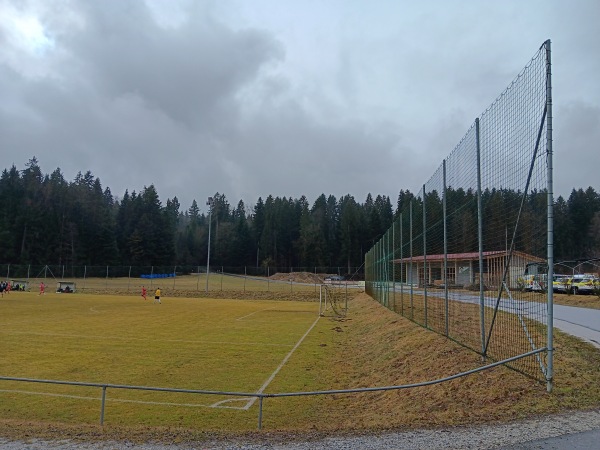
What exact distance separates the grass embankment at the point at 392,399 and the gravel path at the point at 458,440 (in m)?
0.31

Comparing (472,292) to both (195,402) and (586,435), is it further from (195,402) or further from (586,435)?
(195,402)

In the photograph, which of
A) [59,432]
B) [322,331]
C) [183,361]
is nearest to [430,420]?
[59,432]

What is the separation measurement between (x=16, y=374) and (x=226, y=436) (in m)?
9.31

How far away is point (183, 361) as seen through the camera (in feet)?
48.8

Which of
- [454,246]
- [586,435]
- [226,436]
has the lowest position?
[226,436]

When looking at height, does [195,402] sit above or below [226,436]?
below

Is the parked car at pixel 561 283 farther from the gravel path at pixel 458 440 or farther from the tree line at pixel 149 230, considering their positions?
the tree line at pixel 149 230

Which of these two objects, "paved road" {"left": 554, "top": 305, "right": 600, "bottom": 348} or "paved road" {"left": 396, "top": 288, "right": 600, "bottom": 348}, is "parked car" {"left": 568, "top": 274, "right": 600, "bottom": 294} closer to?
"paved road" {"left": 396, "top": 288, "right": 600, "bottom": 348}

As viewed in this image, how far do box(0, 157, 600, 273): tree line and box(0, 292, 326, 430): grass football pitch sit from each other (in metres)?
59.0

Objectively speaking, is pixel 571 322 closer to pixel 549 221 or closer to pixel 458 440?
pixel 549 221

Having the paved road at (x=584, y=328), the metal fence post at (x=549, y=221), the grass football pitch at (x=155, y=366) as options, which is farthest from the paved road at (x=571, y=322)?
the grass football pitch at (x=155, y=366)

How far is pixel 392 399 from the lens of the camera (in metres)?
8.86

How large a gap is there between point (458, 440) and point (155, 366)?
35.2ft

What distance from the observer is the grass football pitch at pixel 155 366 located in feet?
30.7
